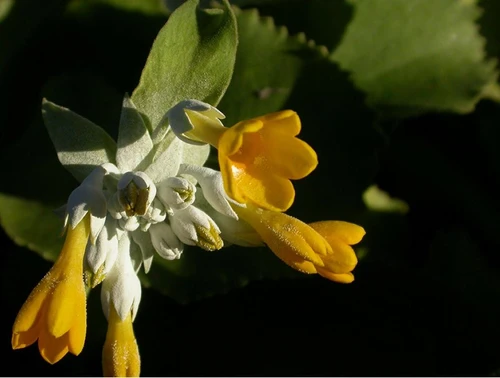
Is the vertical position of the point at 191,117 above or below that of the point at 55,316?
above

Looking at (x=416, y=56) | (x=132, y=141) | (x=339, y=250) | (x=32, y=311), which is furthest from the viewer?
(x=416, y=56)

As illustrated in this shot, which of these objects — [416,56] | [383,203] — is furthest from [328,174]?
[416,56]

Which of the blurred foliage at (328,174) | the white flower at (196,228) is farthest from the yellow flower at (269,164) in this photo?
the blurred foliage at (328,174)

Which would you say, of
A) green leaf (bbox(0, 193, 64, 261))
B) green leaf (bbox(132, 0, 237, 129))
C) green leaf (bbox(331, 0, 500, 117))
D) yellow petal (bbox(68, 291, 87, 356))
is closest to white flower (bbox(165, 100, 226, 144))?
green leaf (bbox(132, 0, 237, 129))

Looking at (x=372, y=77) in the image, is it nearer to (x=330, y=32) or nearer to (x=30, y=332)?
(x=330, y=32)

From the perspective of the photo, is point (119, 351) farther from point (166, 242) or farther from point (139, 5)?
point (139, 5)

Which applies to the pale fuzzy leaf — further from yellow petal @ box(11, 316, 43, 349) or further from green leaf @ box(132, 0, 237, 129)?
yellow petal @ box(11, 316, 43, 349)

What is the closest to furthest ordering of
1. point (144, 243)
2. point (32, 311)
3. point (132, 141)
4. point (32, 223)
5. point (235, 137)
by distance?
point (235, 137) < point (32, 311) < point (132, 141) < point (144, 243) < point (32, 223)

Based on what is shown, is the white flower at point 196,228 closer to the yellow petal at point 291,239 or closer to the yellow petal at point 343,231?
the yellow petal at point 291,239
